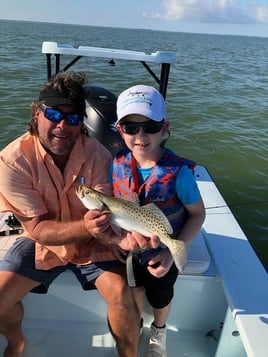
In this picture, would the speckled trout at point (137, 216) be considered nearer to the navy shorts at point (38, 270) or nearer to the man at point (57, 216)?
the man at point (57, 216)

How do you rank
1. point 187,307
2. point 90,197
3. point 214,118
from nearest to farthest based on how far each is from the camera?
point 90,197
point 187,307
point 214,118

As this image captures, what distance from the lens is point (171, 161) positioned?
220cm

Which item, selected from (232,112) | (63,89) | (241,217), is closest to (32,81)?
(232,112)

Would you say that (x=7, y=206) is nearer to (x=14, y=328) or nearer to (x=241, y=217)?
(x=14, y=328)

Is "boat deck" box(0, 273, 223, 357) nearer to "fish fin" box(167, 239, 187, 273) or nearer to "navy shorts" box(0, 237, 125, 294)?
"navy shorts" box(0, 237, 125, 294)

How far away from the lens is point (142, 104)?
208 centimetres

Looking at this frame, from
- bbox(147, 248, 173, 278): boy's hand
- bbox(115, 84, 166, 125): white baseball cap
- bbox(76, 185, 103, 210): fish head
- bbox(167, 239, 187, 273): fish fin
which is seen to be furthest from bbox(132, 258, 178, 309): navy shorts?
bbox(115, 84, 166, 125): white baseball cap

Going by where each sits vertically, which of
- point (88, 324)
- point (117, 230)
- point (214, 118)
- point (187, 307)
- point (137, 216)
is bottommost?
point (214, 118)

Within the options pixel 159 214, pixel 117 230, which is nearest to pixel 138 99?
pixel 159 214

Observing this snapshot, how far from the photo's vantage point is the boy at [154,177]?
6.93 feet

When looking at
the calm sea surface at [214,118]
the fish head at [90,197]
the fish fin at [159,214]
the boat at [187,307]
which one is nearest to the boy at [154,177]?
the fish fin at [159,214]

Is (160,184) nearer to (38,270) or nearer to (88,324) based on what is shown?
(38,270)

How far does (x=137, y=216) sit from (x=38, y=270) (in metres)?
0.88

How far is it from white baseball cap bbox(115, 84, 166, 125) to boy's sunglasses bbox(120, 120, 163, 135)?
0.04 metres
